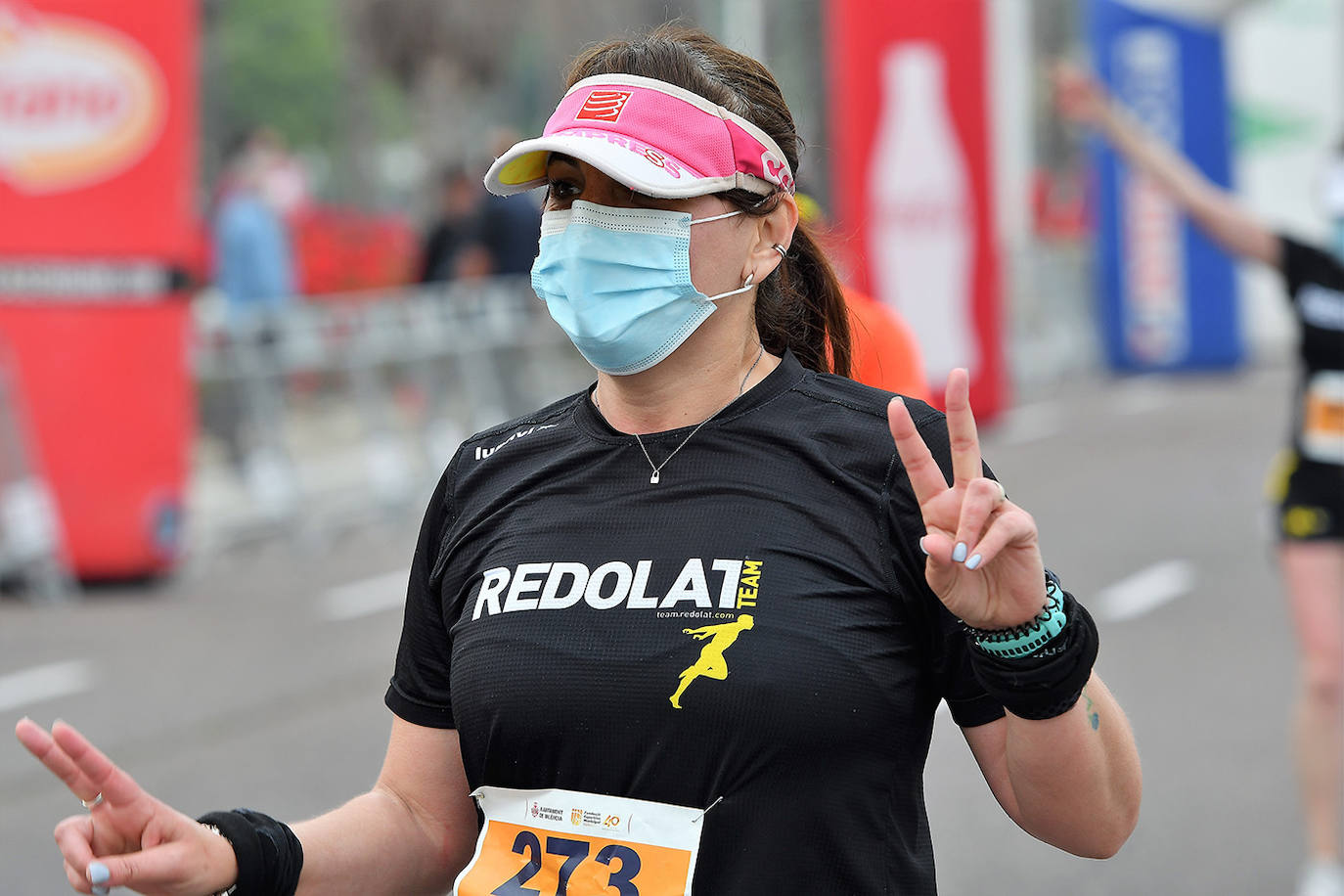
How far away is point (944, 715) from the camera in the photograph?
291 inches

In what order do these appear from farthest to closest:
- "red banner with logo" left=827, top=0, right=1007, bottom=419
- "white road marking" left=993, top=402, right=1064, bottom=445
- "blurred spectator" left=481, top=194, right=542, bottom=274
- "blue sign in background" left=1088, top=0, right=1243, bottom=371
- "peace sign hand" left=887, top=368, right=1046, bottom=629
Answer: "blue sign in background" left=1088, top=0, right=1243, bottom=371 → "white road marking" left=993, top=402, right=1064, bottom=445 → "red banner with logo" left=827, top=0, right=1007, bottom=419 → "blurred spectator" left=481, top=194, right=542, bottom=274 → "peace sign hand" left=887, top=368, right=1046, bottom=629

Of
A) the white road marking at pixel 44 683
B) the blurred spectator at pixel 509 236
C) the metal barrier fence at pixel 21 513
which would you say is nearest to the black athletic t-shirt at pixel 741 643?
the white road marking at pixel 44 683

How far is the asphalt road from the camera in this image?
18.8 ft

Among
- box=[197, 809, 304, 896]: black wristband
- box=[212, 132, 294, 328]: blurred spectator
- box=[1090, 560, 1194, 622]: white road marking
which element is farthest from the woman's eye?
box=[212, 132, 294, 328]: blurred spectator

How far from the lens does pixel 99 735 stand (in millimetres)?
7148

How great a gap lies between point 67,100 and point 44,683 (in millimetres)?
3495

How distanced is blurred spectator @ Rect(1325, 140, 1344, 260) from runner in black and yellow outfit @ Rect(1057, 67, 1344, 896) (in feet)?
0.21

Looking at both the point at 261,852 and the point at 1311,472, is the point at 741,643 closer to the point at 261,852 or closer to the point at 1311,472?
the point at 261,852

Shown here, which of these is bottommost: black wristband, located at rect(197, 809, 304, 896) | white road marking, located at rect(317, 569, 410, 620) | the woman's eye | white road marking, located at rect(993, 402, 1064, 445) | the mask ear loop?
white road marking, located at rect(993, 402, 1064, 445)

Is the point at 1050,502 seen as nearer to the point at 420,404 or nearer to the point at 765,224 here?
the point at 420,404

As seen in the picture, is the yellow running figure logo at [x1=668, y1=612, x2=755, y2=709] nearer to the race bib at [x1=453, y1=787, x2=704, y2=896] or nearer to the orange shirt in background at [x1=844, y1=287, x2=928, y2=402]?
the race bib at [x1=453, y1=787, x2=704, y2=896]

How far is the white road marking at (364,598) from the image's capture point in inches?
378

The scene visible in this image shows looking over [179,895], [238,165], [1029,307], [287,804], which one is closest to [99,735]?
[287,804]

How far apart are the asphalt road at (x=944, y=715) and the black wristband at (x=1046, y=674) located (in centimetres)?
341
